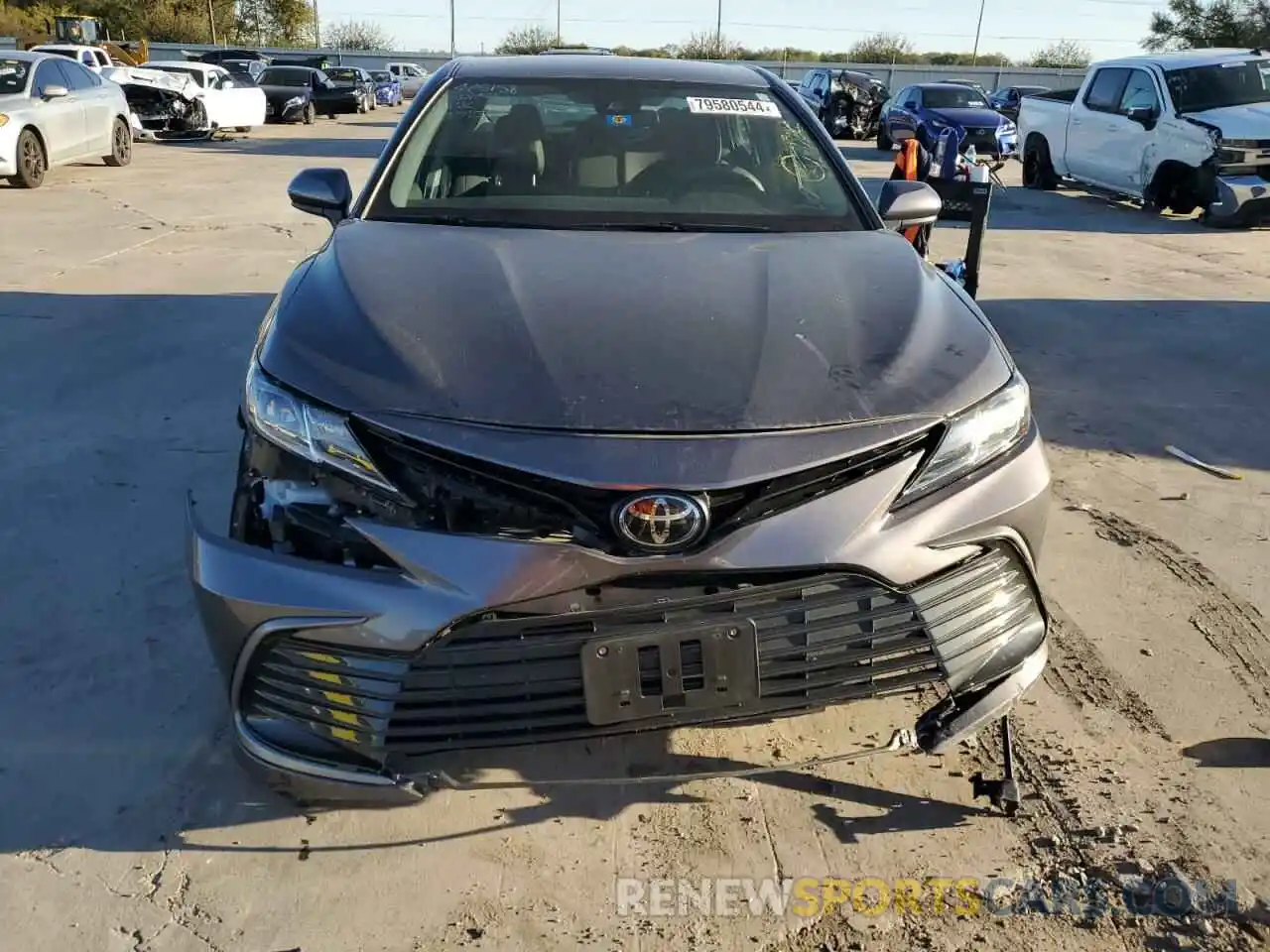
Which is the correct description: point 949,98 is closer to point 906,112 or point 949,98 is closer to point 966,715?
point 906,112

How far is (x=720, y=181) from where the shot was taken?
3461 millimetres

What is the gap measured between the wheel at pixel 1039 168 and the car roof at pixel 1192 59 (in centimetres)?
191

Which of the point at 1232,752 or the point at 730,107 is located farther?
the point at 730,107


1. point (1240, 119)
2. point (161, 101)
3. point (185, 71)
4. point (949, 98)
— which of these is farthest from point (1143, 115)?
point (185, 71)

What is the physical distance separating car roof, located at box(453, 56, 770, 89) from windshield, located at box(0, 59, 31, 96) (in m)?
10.00

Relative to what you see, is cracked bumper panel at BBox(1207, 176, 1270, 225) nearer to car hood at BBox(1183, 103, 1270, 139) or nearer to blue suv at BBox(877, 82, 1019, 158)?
car hood at BBox(1183, 103, 1270, 139)

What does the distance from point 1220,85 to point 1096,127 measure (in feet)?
5.09

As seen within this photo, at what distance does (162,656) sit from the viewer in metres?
2.97

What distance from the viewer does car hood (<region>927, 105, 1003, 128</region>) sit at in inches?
744

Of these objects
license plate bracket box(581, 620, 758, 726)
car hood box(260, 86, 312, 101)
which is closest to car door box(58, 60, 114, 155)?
car hood box(260, 86, 312, 101)

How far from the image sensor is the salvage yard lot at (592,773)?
215cm

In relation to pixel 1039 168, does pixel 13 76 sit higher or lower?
higher

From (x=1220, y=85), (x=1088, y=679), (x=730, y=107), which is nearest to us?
(x=1088, y=679)

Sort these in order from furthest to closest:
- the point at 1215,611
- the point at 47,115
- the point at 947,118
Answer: the point at 947,118 → the point at 47,115 → the point at 1215,611
